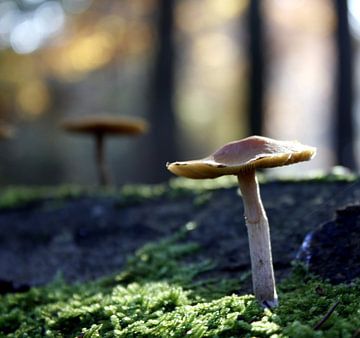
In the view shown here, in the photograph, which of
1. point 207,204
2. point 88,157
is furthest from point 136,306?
point 88,157

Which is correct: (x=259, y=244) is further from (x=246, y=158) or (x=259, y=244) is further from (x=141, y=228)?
(x=141, y=228)

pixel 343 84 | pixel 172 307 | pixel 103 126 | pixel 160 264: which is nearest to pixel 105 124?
pixel 103 126

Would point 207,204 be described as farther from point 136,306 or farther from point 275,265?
point 136,306

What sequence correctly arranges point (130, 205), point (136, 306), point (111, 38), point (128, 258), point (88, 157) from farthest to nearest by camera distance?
point (88, 157), point (111, 38), point (130, 205), point (128, 258), point (136, 306)

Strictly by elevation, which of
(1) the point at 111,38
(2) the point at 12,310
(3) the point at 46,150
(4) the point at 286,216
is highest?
(1) the point at 111,38

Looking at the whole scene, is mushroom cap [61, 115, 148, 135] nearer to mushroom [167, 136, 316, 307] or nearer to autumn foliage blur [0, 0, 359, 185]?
mushroom [167, 136, 316, 307]

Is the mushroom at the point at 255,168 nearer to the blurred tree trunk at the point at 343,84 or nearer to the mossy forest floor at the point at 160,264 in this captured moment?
the mossy forest floor at the point at 160,264

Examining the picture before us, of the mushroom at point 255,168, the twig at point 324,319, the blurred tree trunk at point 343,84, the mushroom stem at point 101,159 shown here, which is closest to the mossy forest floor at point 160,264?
the twig at point 324,319

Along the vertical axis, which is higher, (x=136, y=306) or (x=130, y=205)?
(x=130, y=205)
